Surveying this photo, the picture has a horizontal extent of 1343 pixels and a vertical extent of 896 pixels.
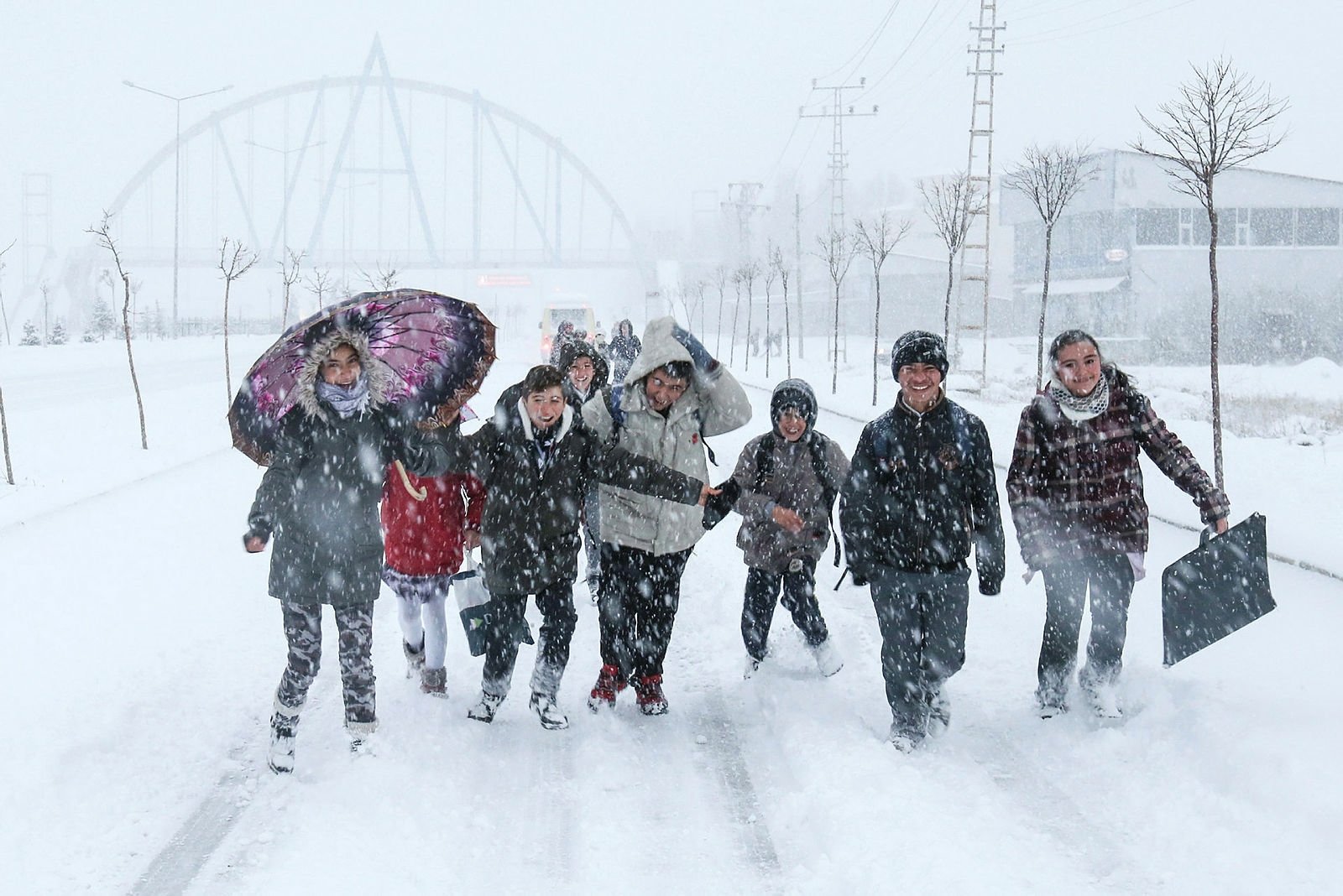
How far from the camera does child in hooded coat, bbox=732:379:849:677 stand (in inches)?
182

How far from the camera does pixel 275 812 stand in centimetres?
366

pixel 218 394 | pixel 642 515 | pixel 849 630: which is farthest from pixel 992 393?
pixel 642 515

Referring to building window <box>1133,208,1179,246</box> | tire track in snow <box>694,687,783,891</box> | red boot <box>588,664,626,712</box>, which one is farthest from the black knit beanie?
building window <box>1133,208,1179,246</box>

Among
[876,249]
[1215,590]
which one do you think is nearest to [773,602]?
[1215,590]

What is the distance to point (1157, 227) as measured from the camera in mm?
40250

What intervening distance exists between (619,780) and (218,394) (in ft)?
73.8

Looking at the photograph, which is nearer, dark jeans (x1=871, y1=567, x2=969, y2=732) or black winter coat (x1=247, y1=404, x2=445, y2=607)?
black winter coat (x1=247, y1=404, x2=445, y2=607)

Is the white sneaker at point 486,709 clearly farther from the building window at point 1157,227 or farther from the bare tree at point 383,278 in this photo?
the building window at point 1157,227

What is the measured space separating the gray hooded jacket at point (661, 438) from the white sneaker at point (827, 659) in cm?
92

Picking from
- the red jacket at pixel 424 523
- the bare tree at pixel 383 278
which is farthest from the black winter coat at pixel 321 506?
the bare tree at pixel 383 278

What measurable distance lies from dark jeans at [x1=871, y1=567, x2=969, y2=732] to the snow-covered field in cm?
24

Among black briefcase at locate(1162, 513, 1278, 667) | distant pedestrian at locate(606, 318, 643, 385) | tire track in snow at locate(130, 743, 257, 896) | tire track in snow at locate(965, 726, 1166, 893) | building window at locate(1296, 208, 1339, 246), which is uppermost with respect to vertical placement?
building window at locate(1296, 208, 1339, 246)

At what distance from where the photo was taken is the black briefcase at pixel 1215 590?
13.4ft

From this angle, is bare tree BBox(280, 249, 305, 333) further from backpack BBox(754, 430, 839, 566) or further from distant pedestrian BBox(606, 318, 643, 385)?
backpack BBox(754, 430, 839, 566)
